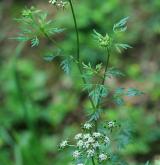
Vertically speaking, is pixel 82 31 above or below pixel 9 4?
below

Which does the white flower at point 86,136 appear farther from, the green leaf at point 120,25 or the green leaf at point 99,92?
the green leaf at point 120,25

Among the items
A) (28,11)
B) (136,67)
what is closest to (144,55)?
(136,67)

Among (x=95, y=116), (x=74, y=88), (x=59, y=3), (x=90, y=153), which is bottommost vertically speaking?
(x=90, y=153)

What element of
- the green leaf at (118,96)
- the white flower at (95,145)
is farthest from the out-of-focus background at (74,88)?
the white flower at (95,145)

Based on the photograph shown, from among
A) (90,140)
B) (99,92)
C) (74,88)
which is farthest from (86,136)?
(74,88)

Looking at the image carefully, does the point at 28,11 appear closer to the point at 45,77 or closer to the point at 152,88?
the point at 152,88

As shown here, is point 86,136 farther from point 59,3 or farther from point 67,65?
point 59,3

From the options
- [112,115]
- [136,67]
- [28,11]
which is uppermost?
[136,67]

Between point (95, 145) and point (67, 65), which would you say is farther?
point (67, 65)
